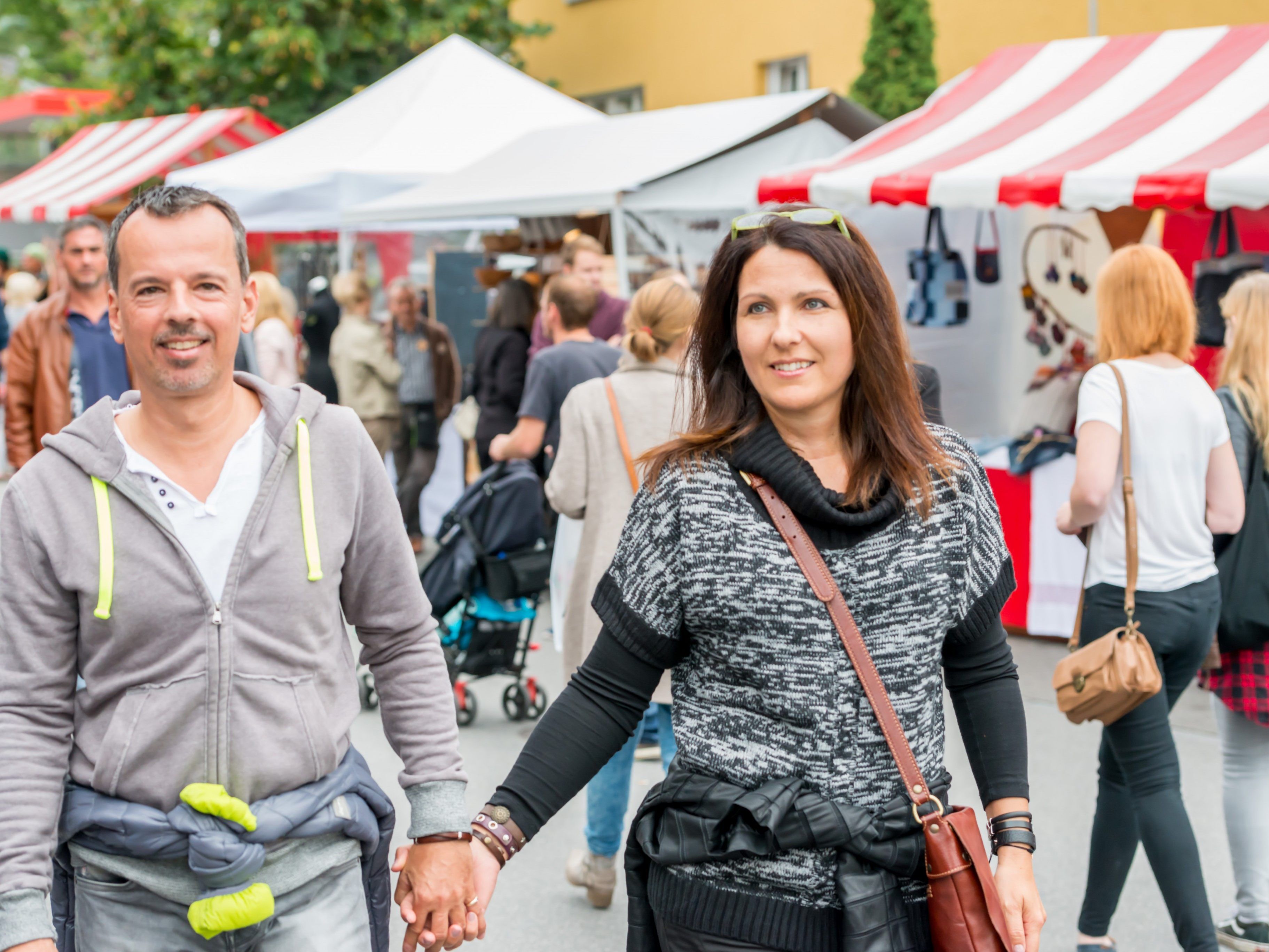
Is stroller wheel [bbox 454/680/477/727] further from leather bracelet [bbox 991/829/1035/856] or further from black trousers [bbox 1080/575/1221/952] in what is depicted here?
leather bracelet [bbox 991/829/1035/856]

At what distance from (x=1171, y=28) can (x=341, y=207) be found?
713 cm

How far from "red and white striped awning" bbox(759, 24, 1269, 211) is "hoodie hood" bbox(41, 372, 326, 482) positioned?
15.6 feet

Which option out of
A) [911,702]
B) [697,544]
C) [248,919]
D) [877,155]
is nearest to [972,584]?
[911,702]

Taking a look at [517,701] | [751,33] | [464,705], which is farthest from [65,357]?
[751,33]

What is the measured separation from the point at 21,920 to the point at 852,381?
4.65 ft

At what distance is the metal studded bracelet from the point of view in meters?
1.99

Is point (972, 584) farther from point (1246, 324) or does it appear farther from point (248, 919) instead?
point (1246, 324)

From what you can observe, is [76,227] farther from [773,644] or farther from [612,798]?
[773,644]

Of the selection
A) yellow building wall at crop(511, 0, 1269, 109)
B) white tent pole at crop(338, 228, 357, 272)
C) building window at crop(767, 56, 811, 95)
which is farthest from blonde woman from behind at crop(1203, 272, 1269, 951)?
building window at crop(767, 56, 811, 95)

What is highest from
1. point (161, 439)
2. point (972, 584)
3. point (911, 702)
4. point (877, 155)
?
point (877, 155)

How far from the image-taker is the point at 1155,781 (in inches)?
137

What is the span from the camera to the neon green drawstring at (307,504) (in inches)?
79.7

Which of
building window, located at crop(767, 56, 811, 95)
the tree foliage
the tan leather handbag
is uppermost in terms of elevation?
the tree foliage

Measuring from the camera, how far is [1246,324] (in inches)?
151
